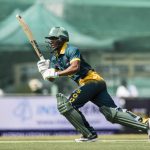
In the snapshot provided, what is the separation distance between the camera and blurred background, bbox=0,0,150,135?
63.8ft

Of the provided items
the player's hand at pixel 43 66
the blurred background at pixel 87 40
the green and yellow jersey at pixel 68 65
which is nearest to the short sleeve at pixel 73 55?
the green and yellow jersey at pixel 68 65

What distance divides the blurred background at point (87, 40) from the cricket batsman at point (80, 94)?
312 inches

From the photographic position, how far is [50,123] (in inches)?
659

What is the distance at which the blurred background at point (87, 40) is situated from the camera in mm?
19438

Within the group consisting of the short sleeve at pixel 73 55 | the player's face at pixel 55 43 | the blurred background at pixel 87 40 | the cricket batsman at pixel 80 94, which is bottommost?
the cricket batsman at pixel 80 94

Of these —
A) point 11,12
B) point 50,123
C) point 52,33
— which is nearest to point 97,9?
point 11,12

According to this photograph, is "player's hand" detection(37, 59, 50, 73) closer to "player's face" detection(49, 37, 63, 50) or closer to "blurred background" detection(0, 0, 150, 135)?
"player's face" detection(49, 37, 63, 50)

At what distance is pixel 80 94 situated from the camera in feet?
33.9

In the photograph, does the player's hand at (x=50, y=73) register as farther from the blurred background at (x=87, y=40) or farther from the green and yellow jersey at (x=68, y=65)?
the blurred background at (x=87, y=40)

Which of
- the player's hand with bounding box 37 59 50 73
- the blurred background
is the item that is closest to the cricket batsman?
the player's hand with bounding box 37 59 50 73

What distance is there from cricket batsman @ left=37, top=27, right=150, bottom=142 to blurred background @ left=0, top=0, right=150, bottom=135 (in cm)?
792

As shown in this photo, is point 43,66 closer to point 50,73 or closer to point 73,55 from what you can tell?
point 50,73

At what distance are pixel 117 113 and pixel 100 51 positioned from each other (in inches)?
379

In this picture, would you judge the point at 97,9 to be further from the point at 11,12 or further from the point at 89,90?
the point at 89,90
